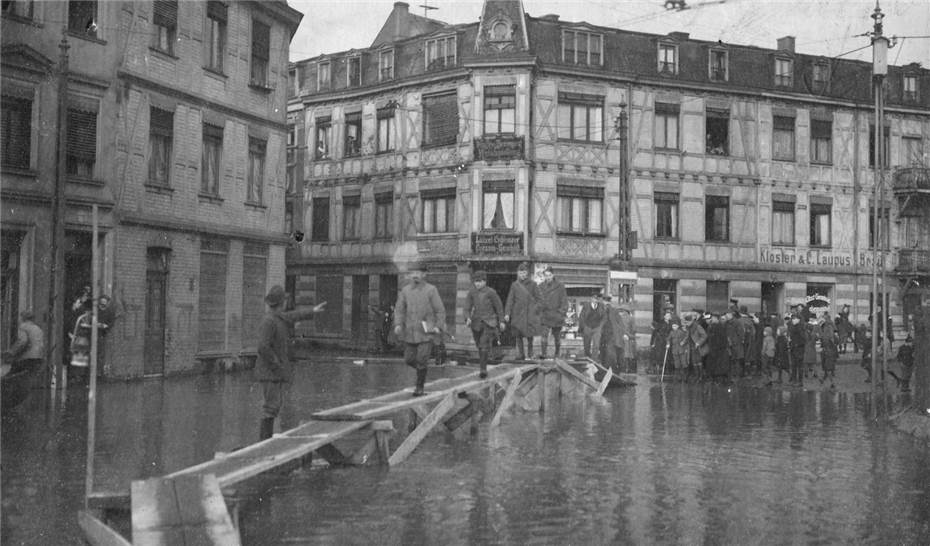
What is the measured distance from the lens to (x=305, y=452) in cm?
864

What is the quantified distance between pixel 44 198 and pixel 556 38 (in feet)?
65.2

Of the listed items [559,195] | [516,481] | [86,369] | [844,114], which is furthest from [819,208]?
[516,481]

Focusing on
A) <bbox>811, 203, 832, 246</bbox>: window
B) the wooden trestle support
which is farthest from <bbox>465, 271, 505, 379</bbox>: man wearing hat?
<bbox>811, 203, 832, 246</bbox>: window

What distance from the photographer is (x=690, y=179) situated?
114 ft

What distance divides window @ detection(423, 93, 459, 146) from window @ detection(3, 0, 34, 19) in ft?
57.6

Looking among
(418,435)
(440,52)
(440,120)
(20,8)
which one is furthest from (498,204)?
(418,435)

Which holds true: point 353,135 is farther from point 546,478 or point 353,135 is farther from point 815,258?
point 546,478

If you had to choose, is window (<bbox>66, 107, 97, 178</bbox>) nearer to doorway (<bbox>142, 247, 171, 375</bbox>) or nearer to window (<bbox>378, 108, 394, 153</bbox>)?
doorway (<bbox>142, 247, 171, 375</bbox>)

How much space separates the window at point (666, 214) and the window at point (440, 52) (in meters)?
8.60

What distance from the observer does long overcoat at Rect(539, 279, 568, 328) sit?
19.7 m

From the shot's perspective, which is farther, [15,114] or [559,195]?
[559,195]

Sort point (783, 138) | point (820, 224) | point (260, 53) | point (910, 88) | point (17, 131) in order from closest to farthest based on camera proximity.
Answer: point (17, 131)
point (260, 53)
point (783, 138)
point (820, 224)
point (910, 88)

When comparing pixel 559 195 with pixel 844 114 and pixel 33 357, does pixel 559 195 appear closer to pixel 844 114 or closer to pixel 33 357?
pixel 844 114

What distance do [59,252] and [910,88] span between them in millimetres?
32027
